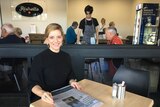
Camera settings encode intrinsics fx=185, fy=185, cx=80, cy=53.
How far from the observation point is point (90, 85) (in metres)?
1.69

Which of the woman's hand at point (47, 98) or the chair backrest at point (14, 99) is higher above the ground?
the woman's hand at point (47, 98)

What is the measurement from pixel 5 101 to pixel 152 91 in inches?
83.8

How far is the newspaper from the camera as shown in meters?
1.25

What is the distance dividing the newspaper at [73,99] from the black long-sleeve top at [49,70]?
0.25 metres

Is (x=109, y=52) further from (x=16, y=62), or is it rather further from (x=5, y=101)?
(x=5, y=101)

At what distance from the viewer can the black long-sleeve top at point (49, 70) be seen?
160cm

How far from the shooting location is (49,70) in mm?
1640

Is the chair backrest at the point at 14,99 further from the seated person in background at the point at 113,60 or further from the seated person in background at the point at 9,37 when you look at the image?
the seated person in background at the point at 113,60

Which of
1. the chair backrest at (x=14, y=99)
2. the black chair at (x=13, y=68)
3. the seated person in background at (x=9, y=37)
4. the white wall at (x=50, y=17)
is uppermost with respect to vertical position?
the white wall at (x=50, y=17)

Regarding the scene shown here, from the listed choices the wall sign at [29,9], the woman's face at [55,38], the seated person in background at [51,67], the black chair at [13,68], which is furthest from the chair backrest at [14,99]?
the wall sign at [29,9]

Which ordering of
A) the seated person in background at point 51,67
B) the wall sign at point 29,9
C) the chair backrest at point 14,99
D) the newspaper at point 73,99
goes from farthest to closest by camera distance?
the wall sign at point 29,9 < the chair backrest at point 14,99 < the seated person in background at point 51,67 < the newspaper at point 73,99

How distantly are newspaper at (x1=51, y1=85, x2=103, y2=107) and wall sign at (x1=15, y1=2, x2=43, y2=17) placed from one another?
507 centimetres

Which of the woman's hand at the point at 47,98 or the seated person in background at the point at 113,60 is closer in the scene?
the woman's hand at the point at 47,98

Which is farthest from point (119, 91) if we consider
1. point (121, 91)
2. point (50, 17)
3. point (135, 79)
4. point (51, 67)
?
point (50, 17)
